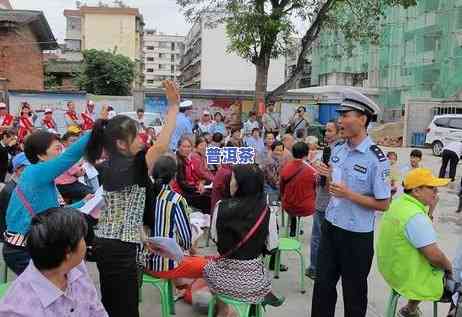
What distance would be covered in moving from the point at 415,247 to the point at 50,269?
240 centimetres

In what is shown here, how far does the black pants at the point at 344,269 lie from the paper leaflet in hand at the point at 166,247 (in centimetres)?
100

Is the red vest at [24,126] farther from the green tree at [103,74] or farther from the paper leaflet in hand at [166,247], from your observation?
the green tree at [103,74]

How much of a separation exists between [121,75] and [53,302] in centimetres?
2976

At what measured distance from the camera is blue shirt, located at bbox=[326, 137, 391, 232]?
3.29 m

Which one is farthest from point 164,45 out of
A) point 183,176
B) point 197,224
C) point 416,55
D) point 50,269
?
Answer: point 50,269

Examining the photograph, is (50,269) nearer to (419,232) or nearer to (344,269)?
(344,269)

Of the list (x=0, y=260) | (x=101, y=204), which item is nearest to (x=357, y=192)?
(x=101, y=204)

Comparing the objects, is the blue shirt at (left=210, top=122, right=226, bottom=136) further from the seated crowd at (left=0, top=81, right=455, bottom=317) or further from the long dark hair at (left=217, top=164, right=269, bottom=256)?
the long dark hair at (left=217, top=164, right=269, bottom=256)

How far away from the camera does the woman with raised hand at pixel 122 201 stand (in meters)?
2.72

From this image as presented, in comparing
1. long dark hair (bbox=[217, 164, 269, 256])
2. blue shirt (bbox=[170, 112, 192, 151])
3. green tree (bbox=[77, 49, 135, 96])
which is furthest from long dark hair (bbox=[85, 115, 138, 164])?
green tree (bbox=[77, 49, 135, 96])

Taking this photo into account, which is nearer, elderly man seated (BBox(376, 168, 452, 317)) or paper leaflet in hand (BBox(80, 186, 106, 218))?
paper leaflet in hand (BBox(80, 186, 106, 218))

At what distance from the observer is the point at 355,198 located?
325cm

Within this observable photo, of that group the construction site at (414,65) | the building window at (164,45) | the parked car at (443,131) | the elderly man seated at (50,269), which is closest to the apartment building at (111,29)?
the construction site at (414,65)

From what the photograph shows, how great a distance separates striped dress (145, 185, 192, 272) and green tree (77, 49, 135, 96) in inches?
1078
